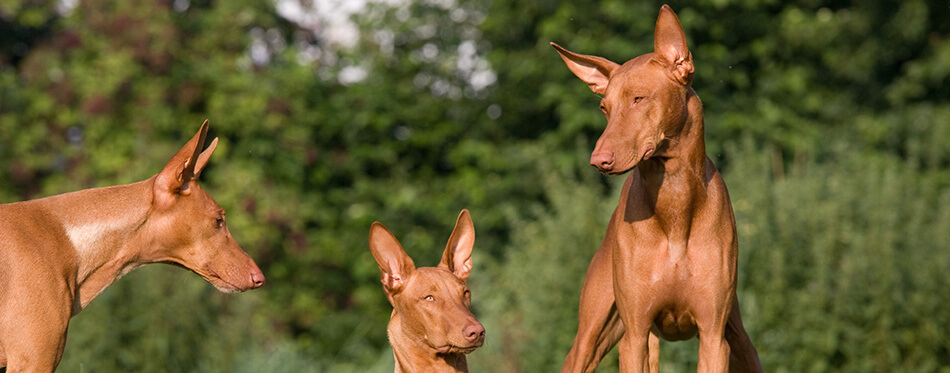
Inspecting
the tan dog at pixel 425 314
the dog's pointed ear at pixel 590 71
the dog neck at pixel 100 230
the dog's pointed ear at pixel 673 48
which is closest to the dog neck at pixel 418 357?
the tan dog at pixel 425 314

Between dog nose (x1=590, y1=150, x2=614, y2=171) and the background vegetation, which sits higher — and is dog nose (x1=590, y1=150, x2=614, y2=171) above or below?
above

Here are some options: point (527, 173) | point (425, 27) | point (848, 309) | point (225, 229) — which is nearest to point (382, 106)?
point (425, 27)

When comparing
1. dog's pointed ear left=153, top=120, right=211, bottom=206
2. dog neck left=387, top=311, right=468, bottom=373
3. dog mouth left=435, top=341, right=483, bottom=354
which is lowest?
dog neck left=387, top=311, right=468, bottom=373

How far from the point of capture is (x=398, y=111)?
56.9 ft

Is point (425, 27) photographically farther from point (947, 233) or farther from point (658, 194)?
point (658, 194)

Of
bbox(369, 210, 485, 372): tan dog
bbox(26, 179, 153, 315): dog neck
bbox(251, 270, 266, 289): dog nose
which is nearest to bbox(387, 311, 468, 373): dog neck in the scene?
bbox(369, 210, 485, 372): tan dog

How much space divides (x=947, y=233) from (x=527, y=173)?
713 centimetres

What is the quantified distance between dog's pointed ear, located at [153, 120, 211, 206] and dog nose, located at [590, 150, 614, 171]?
1.74 meters

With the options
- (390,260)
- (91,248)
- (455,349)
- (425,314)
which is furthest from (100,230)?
(455,349)

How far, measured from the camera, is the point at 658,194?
3.97m

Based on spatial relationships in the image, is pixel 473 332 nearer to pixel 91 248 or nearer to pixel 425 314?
pixel 425 314

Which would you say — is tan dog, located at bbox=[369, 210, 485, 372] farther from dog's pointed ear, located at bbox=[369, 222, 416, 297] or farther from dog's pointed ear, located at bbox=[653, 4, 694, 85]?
dog's pointed ear, located at bbox=[653, 4, 694, 85]

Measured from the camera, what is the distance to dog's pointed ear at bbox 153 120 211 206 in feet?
13.9

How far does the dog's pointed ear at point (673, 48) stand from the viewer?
3832 mm
